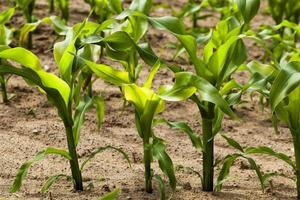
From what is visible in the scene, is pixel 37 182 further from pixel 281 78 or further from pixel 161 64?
pixel 281 78

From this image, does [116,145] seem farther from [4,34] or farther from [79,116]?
[4,34]

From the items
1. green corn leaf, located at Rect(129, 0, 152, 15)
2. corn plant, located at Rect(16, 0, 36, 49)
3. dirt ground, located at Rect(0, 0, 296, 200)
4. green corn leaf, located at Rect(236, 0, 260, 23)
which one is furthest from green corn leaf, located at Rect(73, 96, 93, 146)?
corn plant, located at Rect(16, 0, 36, 49)

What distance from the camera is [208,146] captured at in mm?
2727

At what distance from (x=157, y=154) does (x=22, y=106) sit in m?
1.51

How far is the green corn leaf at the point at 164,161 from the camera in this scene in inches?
100

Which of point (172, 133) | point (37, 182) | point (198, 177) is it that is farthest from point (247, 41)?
point (37, 182)

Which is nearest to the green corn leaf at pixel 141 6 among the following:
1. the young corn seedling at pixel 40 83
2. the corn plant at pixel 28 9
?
the young corn seedling at pixel 40 83

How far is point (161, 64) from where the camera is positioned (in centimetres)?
269

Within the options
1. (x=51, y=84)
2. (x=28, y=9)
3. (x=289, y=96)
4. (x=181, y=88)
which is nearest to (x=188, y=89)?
(x=181, y=88)

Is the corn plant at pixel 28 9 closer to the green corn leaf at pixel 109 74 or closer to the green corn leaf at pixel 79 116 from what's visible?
the green corn leaf at pixel 79 116

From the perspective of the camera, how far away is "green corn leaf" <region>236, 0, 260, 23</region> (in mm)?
2684

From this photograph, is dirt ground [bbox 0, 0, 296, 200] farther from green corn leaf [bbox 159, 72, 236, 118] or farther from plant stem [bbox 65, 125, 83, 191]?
green corn leaf [bbox 159, 72, 236, 118]

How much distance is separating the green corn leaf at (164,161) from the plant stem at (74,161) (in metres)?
0.32

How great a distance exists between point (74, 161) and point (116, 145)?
0.71m
